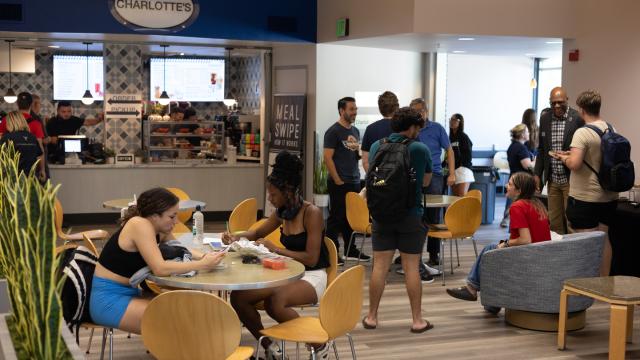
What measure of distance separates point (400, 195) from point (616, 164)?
6.72 ft

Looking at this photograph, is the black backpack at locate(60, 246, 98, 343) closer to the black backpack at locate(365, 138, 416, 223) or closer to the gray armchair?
the black backpack at locate(365, 138, 416, 223)

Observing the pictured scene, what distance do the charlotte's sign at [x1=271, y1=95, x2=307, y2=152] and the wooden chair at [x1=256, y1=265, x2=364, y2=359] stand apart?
21.5 feet

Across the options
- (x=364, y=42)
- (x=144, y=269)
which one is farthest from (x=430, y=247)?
(x=144, y=269)

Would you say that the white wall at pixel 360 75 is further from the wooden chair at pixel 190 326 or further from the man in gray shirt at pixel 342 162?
the wooden chair at pixel 190 326

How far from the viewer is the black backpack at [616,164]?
6.81 m

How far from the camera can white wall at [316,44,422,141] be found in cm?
1083

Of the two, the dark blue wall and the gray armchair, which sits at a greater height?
the dark blue wall

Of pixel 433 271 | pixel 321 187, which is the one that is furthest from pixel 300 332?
pixel 321 187

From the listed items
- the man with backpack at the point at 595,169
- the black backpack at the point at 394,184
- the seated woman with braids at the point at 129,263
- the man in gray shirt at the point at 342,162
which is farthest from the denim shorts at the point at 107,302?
the man in gray shirt at the point at 342,162

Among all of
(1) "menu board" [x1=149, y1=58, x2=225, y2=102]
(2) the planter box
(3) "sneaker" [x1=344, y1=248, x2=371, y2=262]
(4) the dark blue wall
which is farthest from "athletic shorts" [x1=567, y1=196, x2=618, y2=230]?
(1) "menu board" [x1=149, y1=58, x2=225, y2=102]

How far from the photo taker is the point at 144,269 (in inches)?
175

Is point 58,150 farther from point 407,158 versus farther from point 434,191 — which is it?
point 407,158

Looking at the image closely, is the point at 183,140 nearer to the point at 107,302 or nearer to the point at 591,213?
the point at 591,213

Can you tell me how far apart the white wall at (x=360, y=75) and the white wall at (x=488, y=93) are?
13.5 feet
